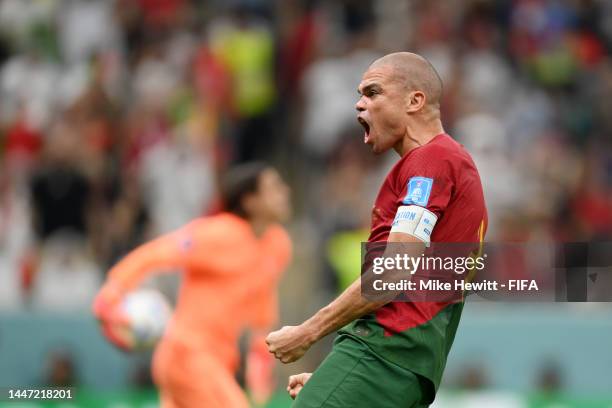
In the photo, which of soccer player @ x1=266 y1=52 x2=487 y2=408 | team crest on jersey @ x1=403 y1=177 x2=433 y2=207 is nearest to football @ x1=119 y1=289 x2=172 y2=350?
soccer player @ x1=266 y1=52 x2=487 y2=408

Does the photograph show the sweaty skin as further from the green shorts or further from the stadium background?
the green shorts

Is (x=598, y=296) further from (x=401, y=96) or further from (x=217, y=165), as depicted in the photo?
(x=217, y=165)

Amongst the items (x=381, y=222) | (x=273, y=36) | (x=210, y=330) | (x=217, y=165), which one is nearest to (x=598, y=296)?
(x=381, y=222)

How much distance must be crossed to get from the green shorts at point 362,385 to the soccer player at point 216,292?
3019 mm

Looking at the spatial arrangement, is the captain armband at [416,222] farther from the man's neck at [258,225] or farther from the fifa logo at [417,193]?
the man's neck at [258,225]

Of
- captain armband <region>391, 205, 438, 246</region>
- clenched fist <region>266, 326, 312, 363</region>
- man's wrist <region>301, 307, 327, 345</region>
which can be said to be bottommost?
clenched fist <region>266, 326, 312, 363</region>

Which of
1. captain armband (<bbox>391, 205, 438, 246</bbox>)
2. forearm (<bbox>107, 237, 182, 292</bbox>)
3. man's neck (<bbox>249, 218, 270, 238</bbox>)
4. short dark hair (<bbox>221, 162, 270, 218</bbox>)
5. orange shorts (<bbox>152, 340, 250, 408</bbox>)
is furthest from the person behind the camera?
man's neck (<bbox>249, 218, 270, 238</bbox>)

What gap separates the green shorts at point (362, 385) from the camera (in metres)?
5.20

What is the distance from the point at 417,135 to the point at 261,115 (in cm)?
907

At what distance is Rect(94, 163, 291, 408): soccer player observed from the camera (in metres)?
8.30

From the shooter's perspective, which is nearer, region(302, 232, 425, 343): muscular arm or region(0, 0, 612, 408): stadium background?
region(302, 232, 425, 343): muscular arm

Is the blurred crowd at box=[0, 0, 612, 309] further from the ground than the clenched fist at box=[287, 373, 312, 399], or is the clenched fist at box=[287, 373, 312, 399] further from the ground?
the blurred crowd at box=[0, 0, 612, 309]

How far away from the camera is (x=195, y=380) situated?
834 centimetres

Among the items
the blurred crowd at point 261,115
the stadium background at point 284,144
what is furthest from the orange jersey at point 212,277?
the blurred crowd at point 261,115
